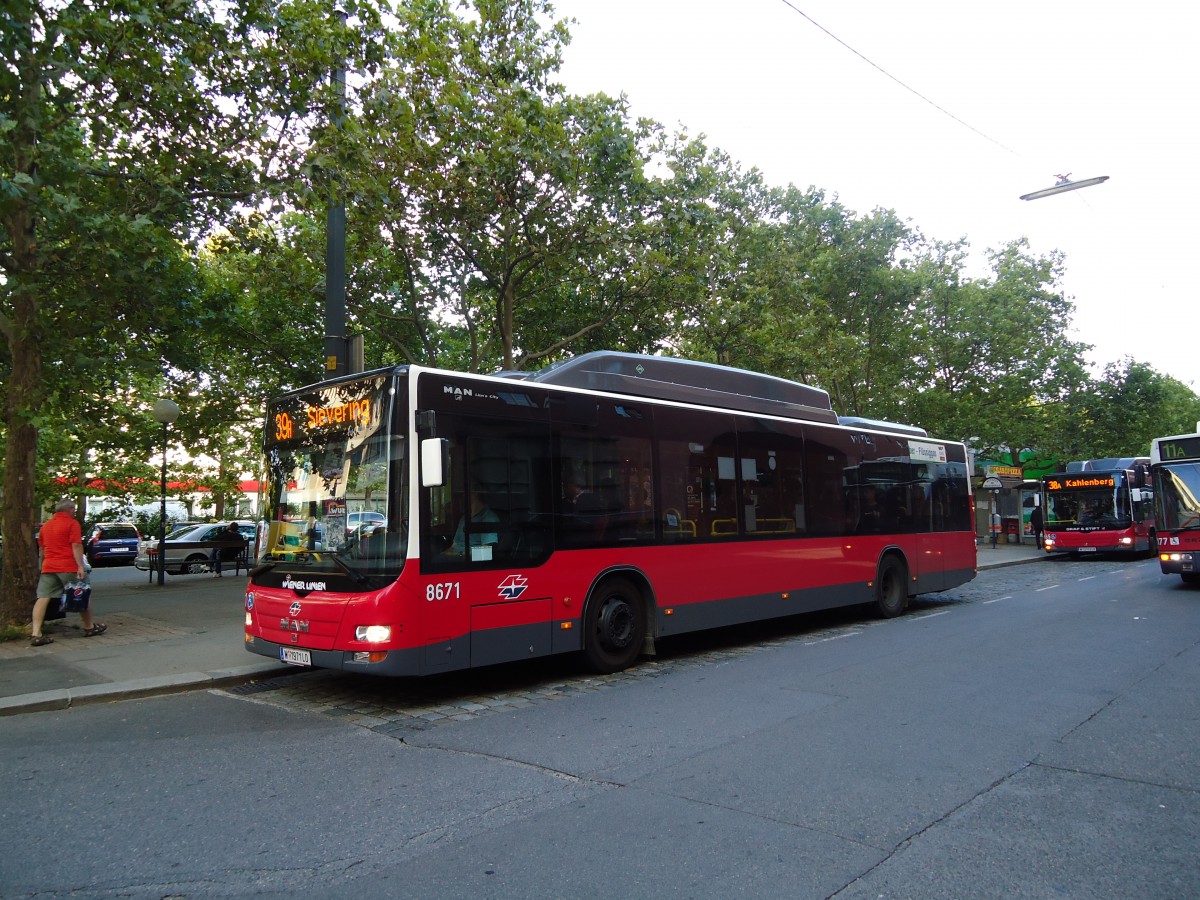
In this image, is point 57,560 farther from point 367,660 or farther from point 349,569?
point 367,660

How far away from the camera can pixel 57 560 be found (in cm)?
996

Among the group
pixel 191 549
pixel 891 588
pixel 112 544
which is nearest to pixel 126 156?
pixel 891 588

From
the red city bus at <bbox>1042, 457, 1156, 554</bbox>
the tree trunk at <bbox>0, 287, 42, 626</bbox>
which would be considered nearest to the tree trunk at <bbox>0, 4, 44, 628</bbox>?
the tree trunk at <bbox>0, 287, 42, 626</bbox>

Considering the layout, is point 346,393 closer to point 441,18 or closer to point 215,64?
point 215,64

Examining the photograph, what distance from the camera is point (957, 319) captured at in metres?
30.1

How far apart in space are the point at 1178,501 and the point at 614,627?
40.8 ft

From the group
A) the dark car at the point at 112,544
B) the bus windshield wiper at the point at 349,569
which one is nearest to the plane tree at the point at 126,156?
the bus windshield wiper at the point at 349,569

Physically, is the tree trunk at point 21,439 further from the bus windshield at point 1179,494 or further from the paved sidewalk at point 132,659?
the bus windshield at point 1179,494

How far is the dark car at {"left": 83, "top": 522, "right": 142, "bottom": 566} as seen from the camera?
103 feet

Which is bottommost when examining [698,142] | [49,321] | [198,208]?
[49,321]

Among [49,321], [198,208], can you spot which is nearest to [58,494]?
[49,321]

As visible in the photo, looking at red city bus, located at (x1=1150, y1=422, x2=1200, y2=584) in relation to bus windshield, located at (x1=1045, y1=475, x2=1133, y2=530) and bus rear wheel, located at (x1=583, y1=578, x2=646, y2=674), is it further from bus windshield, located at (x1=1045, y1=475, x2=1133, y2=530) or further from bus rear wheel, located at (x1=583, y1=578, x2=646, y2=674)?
bus rear wheel, located at (x1=583, y1=578, x2=646, y2=674)

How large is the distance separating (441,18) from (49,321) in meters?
7.90

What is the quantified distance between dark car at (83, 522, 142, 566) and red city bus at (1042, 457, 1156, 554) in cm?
3347
